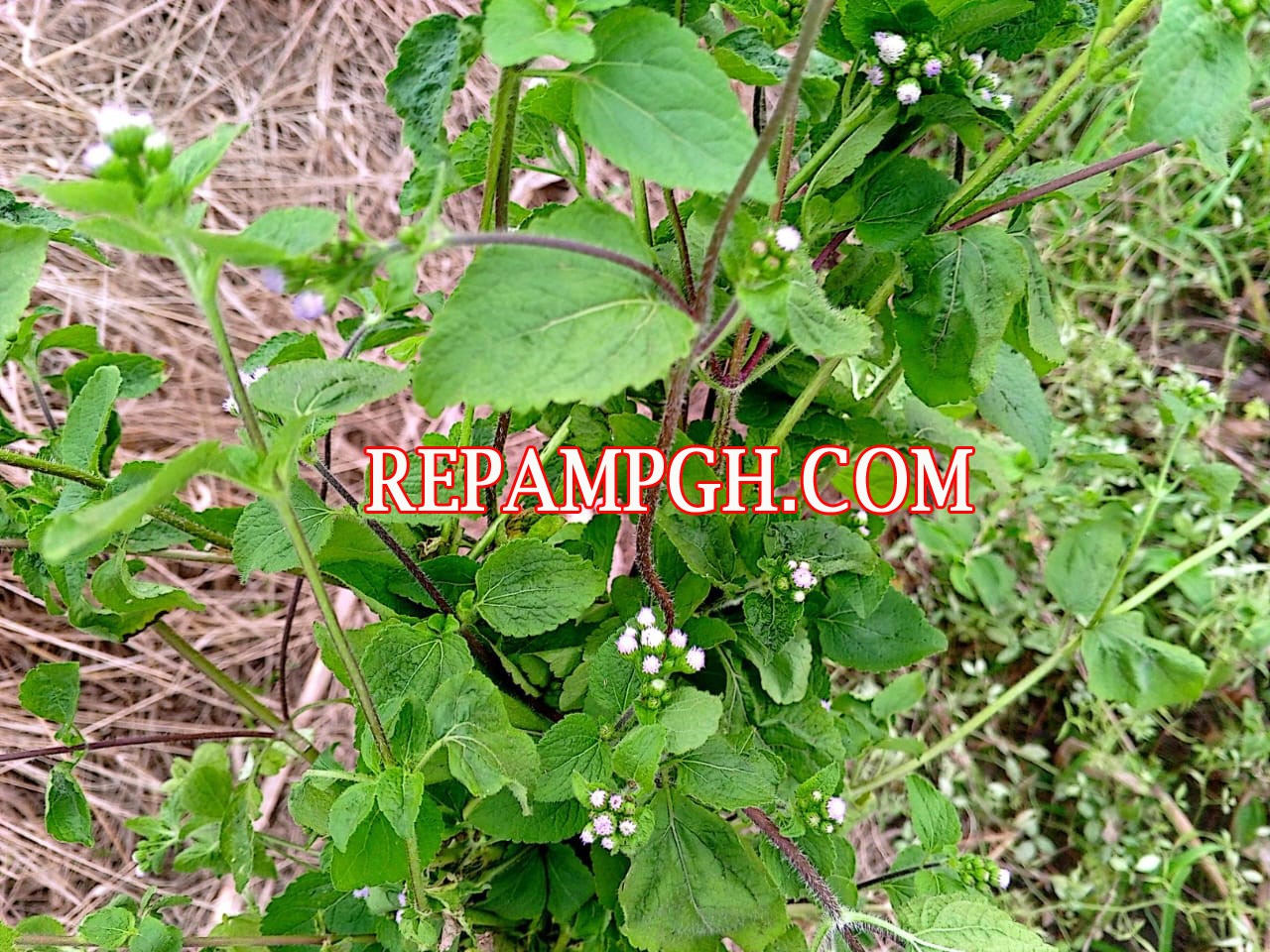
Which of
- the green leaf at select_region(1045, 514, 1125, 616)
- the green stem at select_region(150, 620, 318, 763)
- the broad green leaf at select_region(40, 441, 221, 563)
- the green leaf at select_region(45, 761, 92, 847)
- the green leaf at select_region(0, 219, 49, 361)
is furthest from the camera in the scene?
the green leaf at select_region(1045, 514, 1125, 616)

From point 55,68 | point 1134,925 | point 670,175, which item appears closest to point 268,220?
point 670,175

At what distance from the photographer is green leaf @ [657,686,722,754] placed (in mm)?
674

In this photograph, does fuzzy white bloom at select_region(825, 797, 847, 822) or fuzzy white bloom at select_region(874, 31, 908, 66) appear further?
fuzzy white bloom at select_region(825, 797, 847, 822)

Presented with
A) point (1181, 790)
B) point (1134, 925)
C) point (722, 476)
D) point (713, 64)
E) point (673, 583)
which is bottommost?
point (1134, 925)

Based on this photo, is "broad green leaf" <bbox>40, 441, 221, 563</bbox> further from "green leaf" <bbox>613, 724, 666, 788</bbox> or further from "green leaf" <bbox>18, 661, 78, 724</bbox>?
"green leaf" <bbox>18, 661, 78, 724</bbox>

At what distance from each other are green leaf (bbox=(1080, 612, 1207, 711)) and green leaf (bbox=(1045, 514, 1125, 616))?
2.5 inches

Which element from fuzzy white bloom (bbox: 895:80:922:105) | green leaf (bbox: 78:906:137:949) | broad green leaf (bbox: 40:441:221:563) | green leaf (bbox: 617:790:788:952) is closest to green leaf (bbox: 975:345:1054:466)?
fuzzy white bloom (bbox: 895:80:922:105)

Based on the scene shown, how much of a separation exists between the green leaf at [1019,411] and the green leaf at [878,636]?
18cm

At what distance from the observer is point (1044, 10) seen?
693 mm

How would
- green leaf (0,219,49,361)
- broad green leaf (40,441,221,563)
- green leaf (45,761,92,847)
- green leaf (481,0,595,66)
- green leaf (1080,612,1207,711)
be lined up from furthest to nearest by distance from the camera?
green leaf (1080,612,1207,711), green leaf (45,761,92,847), green leaf (0,219,49,361), green leaf (481,0,595,66), broad green leaf (40,441,221,563)

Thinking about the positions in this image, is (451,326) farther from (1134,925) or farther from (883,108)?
(1134,925)

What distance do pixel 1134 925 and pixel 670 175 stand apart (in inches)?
59.3

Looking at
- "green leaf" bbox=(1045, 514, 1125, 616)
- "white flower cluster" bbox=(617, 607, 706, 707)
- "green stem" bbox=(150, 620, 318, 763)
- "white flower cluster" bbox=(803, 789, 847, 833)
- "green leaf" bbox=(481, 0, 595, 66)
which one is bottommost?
"green stem" bbox=(150, 620, 318, 763)

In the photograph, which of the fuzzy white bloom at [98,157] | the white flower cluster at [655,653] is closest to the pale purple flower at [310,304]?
the fuzzy white bloom at [98,157]
